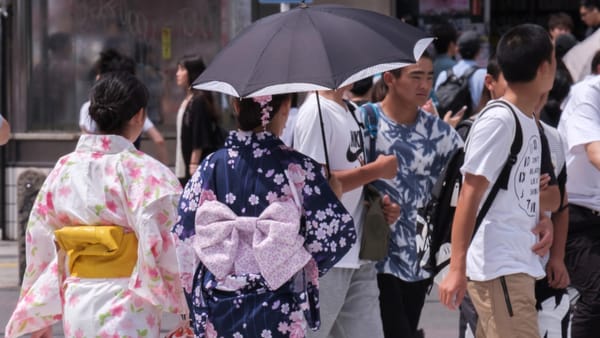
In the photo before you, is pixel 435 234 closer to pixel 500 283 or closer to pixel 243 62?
pixel 500 283

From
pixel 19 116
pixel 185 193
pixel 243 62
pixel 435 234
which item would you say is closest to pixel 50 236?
pixel 185 193

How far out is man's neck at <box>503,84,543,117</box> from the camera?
4578mm

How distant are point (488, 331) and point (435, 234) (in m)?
0.46

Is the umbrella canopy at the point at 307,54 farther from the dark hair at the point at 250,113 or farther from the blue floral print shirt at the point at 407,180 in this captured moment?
the blue floral print shirt at the point at 407,180

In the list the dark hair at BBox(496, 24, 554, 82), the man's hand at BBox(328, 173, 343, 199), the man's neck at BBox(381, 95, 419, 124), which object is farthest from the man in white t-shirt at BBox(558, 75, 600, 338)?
the man's hand at BBox(328, 173, 343, 199)

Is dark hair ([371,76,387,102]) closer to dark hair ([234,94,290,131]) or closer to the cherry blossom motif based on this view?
dark hair ([234,94,290,131])

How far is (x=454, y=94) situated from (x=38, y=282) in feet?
17.6

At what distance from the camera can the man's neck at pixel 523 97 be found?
15.0ft

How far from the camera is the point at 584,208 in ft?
18.6

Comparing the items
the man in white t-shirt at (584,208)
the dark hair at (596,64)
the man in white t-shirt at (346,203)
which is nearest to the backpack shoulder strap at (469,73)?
the dark hair at (596,64)

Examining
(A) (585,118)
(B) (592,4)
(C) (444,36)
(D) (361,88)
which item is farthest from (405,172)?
(B) (592,4)

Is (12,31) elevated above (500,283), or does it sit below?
above

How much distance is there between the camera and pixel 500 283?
4441 millimetres

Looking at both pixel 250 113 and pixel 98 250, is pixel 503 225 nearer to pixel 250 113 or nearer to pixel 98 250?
pixel 250 113
